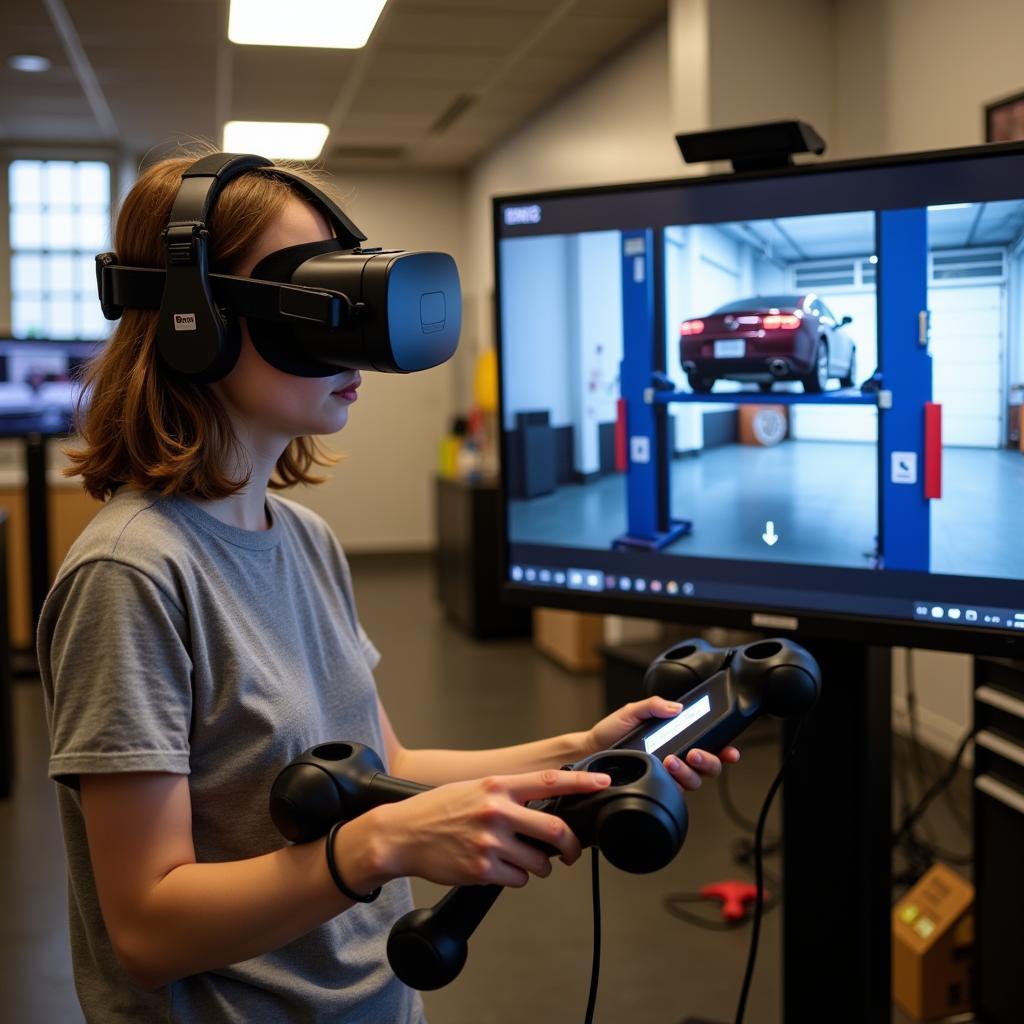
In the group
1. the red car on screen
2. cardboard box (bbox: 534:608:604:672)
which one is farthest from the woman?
cardboard box (bbox: 534:608:604:672)

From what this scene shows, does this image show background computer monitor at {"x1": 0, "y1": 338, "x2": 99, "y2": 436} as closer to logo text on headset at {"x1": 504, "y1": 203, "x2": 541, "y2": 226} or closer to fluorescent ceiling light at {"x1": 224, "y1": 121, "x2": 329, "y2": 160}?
fluorescent ceiling light at {"x1": 224, "y1": 121, "x2": 329, "y2": 160}

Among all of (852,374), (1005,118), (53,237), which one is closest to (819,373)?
(852,374)

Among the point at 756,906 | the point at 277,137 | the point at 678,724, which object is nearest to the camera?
the point at 678,724

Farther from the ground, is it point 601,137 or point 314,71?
point 314,71

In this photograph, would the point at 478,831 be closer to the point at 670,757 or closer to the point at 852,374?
the point at 670,757

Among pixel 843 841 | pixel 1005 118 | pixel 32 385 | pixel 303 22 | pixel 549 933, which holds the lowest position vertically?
pixel 549 933

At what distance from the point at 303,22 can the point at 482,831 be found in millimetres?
4888

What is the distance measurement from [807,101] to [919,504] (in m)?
3.29

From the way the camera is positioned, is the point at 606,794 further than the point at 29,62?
No

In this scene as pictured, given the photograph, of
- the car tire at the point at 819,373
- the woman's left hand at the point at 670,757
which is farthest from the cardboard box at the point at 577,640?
the woman's left hand at the point at 670,757

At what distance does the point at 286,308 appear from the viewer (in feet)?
3.26

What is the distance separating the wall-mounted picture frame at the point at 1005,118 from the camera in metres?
3.31

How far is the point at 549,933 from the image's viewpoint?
2793mm

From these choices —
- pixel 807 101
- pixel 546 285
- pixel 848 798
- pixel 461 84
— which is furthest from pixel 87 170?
pixel 848 798
